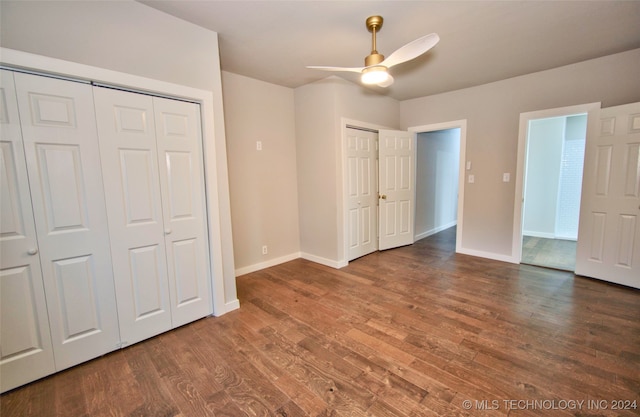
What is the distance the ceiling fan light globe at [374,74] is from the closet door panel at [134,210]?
176 cm

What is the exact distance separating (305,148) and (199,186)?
76.8 inches

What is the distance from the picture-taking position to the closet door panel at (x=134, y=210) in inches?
78.0

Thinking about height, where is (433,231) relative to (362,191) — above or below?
below

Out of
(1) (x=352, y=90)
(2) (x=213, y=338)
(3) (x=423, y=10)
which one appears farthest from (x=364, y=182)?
(2) (x=213, y=338)

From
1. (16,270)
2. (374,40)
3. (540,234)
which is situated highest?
(374,40)

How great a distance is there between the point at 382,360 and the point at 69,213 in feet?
8.00

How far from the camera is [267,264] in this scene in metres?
3.93

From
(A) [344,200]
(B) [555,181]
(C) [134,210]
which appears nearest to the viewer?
(C) [134,210]

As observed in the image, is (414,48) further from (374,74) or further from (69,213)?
(69,213)

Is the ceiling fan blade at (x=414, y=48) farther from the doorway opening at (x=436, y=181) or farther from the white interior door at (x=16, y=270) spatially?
the doorway opening at (x=436, y=181)

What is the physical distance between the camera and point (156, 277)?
7.39 ft

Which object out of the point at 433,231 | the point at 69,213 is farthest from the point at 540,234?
the point at 69,213

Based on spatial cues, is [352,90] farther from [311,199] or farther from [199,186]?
[199,186]

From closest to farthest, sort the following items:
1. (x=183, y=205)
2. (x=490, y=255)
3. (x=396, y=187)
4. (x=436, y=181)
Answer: (x=183, y=205) → (x=490, y=255) → (x=396, y=187) → (x=436, y=181)
